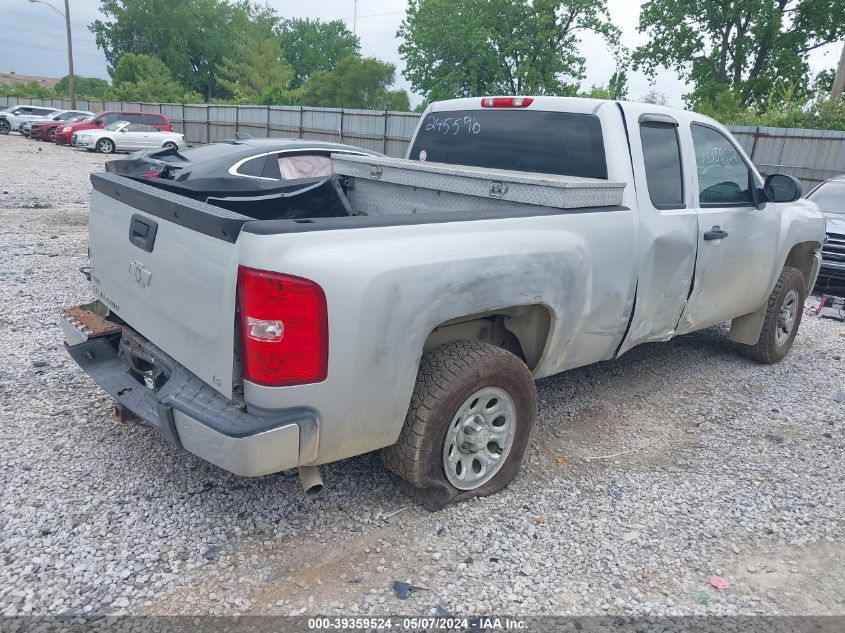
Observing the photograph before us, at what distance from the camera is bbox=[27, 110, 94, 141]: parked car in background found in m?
30.1

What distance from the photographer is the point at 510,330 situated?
143 inches

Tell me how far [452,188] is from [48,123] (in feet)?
106

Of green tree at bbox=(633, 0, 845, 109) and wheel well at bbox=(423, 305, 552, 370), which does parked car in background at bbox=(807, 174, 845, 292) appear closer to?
wheel well at bbox=(423, 305, 552, 370)

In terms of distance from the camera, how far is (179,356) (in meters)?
2.96

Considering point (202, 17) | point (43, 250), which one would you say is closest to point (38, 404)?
point (43, 250)

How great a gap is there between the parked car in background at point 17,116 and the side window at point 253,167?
31.1m

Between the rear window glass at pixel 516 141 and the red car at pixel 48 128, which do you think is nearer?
the rear window glass at pixel 516 141

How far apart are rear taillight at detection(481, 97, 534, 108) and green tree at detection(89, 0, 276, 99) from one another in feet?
249

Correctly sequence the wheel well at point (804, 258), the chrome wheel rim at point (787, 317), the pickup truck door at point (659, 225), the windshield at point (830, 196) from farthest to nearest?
the windshield at point (830, 196) < the wheel well at point (804, 258) < the chrome wheel rim at point (787, 317) < the pickup truck door at point (659, 225)

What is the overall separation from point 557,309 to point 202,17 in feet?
265

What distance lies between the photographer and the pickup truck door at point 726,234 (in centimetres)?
451

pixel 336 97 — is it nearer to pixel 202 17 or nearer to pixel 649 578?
pixel 202 17

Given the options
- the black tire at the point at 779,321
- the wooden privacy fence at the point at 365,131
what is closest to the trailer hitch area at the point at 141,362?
the black tire at the point at 779,321

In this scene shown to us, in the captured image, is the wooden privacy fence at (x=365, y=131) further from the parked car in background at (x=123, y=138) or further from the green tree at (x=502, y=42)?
the green tree at (x=502, y=42)
